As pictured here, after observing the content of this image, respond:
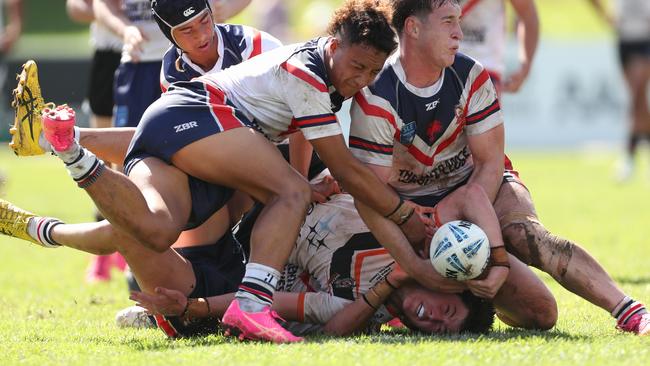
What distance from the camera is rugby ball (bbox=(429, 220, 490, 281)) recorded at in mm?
5219

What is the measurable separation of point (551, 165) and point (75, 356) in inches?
589

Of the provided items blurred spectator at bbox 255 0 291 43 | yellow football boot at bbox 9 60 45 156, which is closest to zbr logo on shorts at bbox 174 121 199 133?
yellow football boot at bbox 9 60 45 156

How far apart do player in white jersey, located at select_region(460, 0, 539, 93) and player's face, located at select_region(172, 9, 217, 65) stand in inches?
105

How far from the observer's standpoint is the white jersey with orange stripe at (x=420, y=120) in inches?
220

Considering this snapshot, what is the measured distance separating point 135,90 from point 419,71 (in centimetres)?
290

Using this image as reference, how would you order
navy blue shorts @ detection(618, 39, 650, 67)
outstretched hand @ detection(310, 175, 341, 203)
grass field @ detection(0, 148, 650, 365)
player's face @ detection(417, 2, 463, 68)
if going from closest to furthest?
grass field @ detection(0, 148, 650, 365), player's face @ detection(417, 2, 463, 68), outstretched hand @ detection(310, 175, 341, 203), navy blue shorts @ detection(618, 39, 650, 67)

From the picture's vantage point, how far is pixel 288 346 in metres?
4.96

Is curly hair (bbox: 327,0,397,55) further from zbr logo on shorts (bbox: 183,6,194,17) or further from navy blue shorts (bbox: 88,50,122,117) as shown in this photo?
navy blue shorts (bbox: 88,50,122,117)

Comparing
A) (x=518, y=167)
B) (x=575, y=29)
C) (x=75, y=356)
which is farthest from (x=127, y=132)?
(x=575, y=29)

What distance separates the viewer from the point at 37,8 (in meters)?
29.4

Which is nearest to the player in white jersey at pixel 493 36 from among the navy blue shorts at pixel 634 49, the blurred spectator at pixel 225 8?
the blurred spectator at pixel 225 8

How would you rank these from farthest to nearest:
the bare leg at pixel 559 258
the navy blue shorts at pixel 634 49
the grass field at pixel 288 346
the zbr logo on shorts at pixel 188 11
Answer: the navy blue shorts at pixel 634 49
the zbr logo on shorts at pixel 188 11
the bare leg at pixel 559 258
the grass field at pixel 288 346

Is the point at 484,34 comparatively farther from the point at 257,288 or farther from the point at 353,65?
the point at 257,288

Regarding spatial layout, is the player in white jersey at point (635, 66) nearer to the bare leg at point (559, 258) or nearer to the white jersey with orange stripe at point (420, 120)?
the white jersey with orange stripe at point (420, 120)
